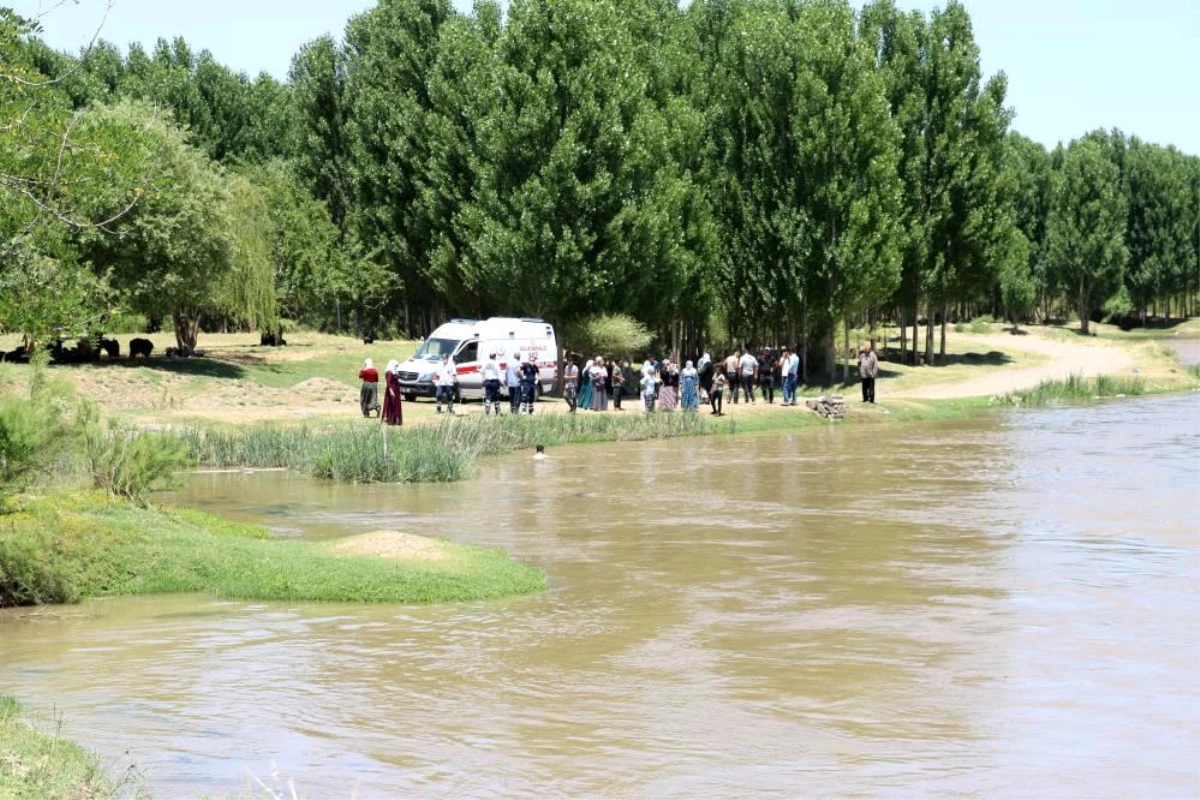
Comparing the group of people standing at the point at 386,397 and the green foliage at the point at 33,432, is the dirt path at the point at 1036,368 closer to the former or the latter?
the group of people standing at the point at 386,397

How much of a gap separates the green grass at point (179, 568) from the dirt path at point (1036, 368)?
37.7 m

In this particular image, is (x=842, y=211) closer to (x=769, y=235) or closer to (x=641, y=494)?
(x=769, y=235)

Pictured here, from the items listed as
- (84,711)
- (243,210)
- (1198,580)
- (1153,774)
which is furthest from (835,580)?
(243,210)

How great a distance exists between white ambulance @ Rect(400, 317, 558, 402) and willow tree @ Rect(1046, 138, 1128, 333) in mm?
56069

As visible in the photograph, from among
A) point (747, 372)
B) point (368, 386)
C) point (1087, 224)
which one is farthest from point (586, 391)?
point (1087, 224)

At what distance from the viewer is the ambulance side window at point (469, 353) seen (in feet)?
151

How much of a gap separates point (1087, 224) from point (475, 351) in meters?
59.8

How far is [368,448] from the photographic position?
96.6 ft

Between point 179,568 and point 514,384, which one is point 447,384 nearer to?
point 514,384

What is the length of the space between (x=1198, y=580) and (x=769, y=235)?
3828 centimetres

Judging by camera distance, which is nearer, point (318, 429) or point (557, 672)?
point (557, 672)

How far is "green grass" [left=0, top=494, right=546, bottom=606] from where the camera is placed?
16.7 metres

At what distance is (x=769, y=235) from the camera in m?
56.7

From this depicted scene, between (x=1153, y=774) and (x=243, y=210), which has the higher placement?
(x=243, y=210)
